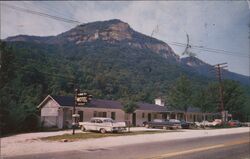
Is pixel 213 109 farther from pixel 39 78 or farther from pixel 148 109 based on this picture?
pixel 39 78

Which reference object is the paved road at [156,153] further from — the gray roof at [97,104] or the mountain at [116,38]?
the gray roof at [97,104]

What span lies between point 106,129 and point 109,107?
533 inches

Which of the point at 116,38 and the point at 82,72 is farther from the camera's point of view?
the point at 82,72

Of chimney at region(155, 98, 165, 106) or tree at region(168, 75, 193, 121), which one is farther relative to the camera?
chimney at region(155, 98, 165, 106)

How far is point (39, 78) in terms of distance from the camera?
174 ft

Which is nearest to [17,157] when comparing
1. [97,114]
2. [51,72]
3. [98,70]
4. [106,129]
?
[106,129]

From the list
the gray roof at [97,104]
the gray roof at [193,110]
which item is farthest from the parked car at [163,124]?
the gray roof at [193,110]

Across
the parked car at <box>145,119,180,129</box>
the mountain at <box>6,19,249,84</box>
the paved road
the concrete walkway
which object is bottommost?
the concrete walkway

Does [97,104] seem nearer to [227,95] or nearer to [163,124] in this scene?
[163,124]

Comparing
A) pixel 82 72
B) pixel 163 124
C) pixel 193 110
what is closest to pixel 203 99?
pixel 193 110

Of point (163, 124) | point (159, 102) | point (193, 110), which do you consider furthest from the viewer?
point (159, 102)

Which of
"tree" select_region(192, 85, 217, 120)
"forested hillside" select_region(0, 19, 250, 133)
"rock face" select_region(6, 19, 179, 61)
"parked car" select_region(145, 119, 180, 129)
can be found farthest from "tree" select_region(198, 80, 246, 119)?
"rock face" select_region(6, 19, 179, 61)

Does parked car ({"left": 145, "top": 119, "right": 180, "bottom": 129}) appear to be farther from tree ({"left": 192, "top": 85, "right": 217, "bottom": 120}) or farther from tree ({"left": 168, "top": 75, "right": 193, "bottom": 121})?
tree ({"left": 192, "top": 85, "right": 217, "bottom": 120})

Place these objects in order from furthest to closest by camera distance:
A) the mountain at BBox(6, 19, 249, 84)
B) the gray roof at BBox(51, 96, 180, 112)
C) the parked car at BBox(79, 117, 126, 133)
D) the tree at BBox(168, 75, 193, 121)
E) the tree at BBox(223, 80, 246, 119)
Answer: the tree at BBox(223, 80, 246, 119) < the tree at BBox(168, 75, 193, 121) < the gray roof at BBox(51, 96, 180, 112) < the parked car at BBox(79, 117, 126, 133) < the mountain at BBox(6, 19, 249, 84)
